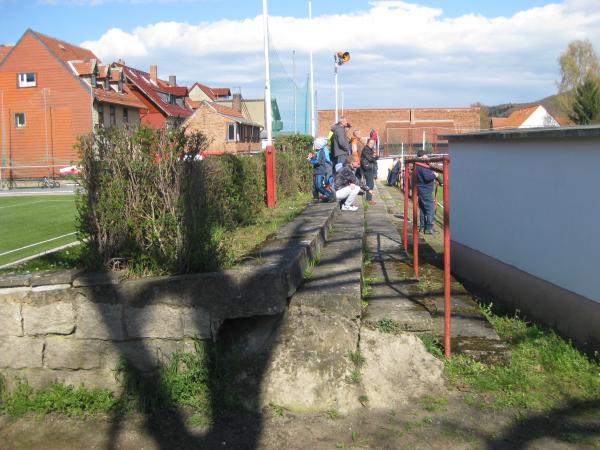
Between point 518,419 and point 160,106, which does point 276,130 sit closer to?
point 518,419

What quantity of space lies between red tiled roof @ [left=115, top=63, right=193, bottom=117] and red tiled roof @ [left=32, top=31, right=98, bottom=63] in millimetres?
2990

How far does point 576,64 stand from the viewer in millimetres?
70875

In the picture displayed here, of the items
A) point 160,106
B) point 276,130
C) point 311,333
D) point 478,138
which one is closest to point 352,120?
point 160,106

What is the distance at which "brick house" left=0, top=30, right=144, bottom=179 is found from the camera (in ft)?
151

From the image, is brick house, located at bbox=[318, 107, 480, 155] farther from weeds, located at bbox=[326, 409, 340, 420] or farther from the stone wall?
weeds, located at bbox=[326, 409, 340, 420]

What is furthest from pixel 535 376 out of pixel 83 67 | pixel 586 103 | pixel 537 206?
pixel 586 103

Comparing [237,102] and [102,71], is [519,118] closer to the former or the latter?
[237,102]

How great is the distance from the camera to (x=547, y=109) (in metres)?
73.7

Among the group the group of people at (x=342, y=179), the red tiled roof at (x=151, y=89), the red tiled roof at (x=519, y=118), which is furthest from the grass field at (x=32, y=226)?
the red tiled roof at (x=519, y=118)

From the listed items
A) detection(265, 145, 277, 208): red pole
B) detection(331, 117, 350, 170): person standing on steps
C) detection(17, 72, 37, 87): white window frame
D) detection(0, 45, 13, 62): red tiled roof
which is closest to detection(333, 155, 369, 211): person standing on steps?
detection(265, 145, 277, 208): red pole

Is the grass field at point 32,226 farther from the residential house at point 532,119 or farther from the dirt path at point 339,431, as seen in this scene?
→ the residential house at point 532,119

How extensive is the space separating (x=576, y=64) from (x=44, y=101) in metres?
52.7

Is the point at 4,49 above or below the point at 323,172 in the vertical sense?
above

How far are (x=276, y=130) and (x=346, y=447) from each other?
17.6 m
